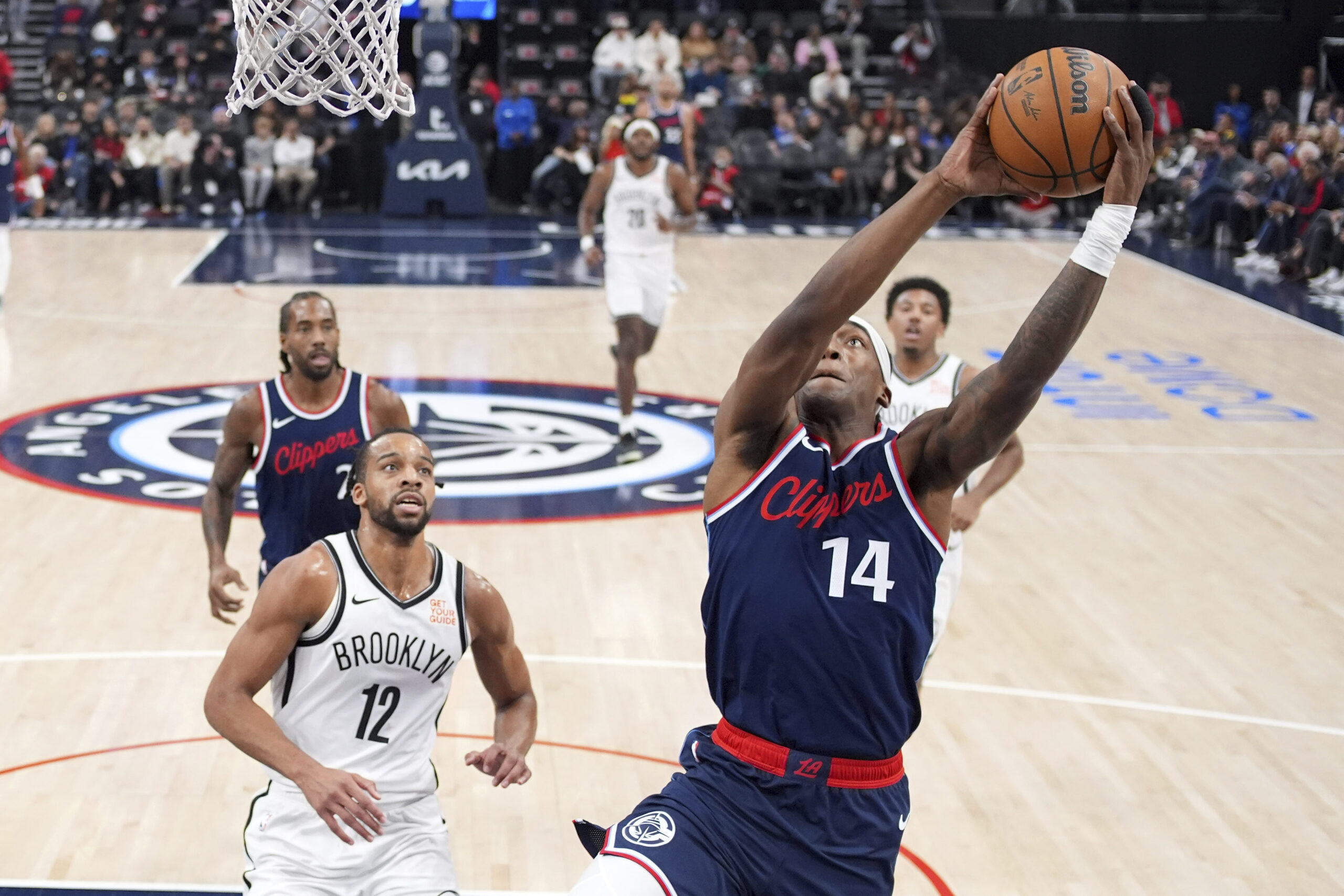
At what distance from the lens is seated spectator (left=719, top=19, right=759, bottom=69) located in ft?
78.9

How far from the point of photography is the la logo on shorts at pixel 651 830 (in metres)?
3.14

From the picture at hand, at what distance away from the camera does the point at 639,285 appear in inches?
392

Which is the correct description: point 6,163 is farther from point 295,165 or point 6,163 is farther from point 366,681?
point 366,681

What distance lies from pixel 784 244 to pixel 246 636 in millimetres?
16469

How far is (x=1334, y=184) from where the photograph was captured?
1742 cm

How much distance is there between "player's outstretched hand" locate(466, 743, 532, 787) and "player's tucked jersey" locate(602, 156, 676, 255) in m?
6.33

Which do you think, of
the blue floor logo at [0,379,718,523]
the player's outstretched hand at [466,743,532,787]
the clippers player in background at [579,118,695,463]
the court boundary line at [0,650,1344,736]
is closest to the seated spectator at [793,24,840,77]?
the blue floor logo at [0,379,718,523]

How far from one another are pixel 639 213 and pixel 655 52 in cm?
1419

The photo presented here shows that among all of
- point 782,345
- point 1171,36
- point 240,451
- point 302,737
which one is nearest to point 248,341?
point 240,451

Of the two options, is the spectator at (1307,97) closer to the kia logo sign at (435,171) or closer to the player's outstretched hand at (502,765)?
the kia logo sign at (435,171)

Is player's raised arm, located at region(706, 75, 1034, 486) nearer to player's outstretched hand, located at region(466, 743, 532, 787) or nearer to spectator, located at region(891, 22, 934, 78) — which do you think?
player's outstretched hand, located at region(466, 743, 532, 787)

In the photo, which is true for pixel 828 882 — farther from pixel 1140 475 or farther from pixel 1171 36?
pixel 1171 36

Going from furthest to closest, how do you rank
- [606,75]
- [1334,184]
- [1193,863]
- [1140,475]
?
[606,75] → [1334,184] → [1140,475] → [1193,863]

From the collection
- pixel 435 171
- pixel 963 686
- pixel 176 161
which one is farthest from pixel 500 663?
pixel 176 161
